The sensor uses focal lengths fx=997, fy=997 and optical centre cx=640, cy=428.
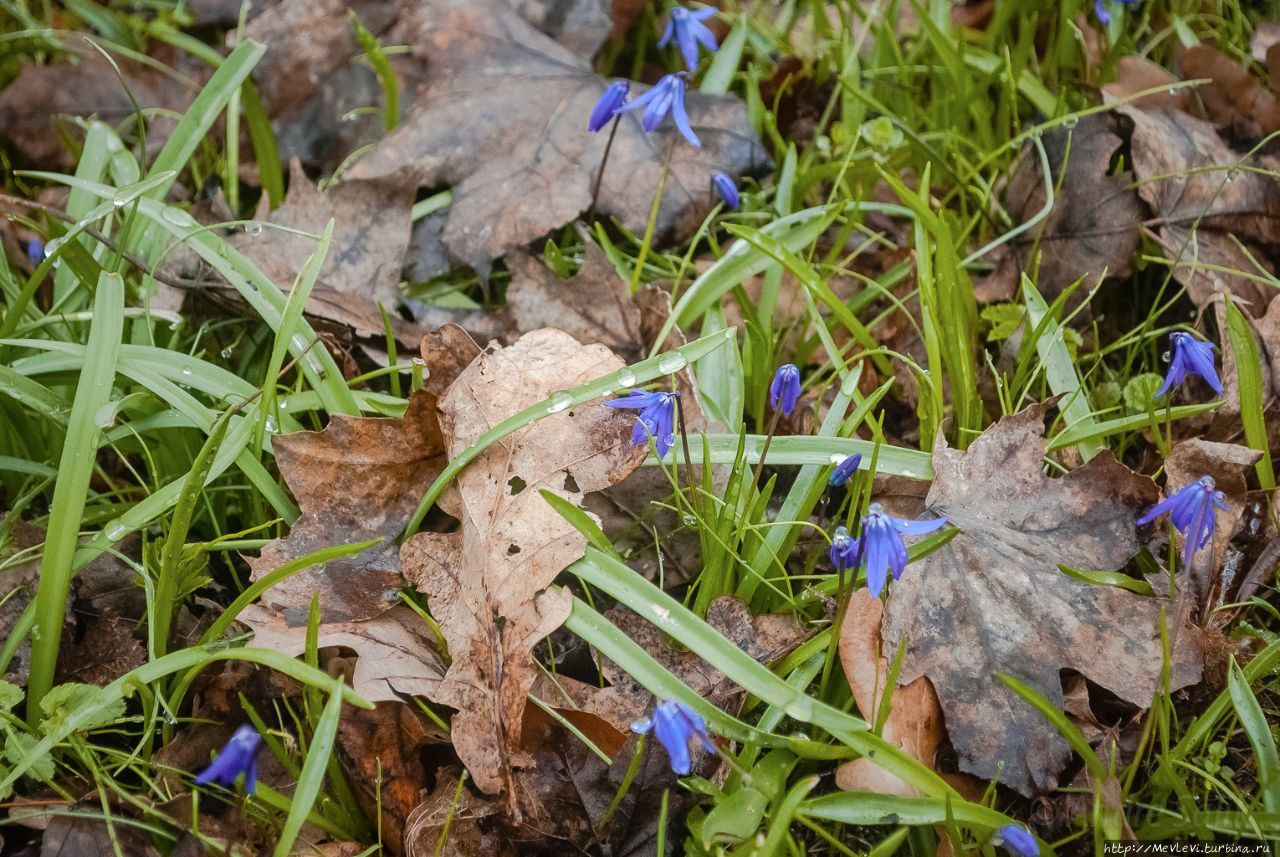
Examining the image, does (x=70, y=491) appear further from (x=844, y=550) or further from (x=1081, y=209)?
(x=1081, y=209)

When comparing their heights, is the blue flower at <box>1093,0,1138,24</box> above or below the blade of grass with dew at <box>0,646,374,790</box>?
above

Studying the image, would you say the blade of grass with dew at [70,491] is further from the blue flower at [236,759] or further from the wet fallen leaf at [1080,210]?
the wet fallen leaf at [1080,210]

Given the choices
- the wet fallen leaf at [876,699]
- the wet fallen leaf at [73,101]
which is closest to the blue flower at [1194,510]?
the wet fallen leaf at [876,699]

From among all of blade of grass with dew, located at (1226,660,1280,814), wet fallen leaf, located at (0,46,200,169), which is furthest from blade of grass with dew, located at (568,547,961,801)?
wet fallen leaf, located at (0,46,200,169)

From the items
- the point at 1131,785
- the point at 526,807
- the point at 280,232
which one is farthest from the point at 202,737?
the point at 1131,785

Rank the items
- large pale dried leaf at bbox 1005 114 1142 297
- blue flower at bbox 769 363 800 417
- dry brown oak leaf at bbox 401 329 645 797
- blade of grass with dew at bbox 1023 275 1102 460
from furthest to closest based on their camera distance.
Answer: large pale dried leaf at bbox 1005 114 1142 297
blade of grass with dew at bbox 1023 275 1102 460
blue flower at bbox 769 363 800 417
dry brown oak leaf at bbox 401 329 645 797

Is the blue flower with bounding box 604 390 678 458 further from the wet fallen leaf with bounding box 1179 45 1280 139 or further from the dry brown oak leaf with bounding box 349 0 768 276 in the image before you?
the wet fallen leaf with bounding box 1179 45 1280 139
